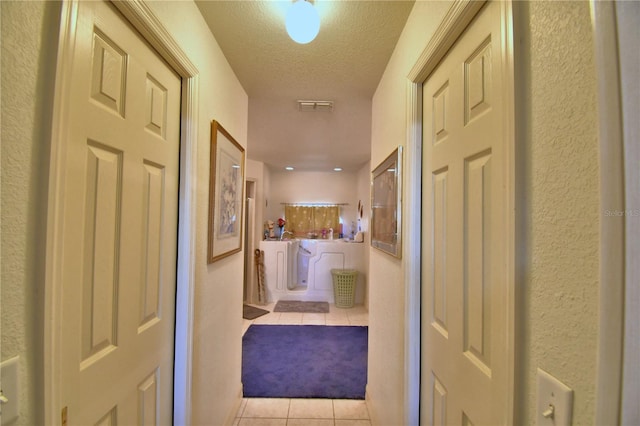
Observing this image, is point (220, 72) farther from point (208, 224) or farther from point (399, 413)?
point (399, 413)

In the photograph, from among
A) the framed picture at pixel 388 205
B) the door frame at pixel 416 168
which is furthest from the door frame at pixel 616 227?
the framed picture at pixel 388 205

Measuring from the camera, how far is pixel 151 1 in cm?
88

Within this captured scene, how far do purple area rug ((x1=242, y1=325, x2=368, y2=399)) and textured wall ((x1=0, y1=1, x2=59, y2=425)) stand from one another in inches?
76.8

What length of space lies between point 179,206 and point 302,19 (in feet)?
3.16

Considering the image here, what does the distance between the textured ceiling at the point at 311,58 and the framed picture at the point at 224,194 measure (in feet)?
1.57

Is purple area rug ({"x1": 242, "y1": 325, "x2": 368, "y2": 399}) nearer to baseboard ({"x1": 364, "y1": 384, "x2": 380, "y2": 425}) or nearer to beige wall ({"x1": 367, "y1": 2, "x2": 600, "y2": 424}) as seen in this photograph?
baseboard ({"x1": 364, "y1": 384, "x2": 380, "y2": 425})

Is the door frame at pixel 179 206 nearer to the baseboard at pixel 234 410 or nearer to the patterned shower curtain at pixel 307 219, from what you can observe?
the baseboard at pixel 234 410

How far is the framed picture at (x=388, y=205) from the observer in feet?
4.17

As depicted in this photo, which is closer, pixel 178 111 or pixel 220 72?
pixel 178 111

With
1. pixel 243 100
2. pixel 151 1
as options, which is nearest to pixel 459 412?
pixel 151 1

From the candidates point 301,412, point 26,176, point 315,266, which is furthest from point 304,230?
point 26,176

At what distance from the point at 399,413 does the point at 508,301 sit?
0.98 meters

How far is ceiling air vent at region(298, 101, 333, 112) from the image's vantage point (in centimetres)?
217

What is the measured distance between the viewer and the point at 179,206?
46.1 inches
